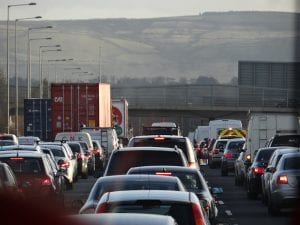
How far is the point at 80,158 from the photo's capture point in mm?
46594

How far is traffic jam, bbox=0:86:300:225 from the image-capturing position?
10.3 m

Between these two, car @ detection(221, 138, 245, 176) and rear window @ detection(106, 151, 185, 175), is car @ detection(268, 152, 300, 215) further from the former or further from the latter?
car @ detection(221, 138, 245, 176)

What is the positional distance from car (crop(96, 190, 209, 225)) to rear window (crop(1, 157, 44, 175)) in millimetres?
14661

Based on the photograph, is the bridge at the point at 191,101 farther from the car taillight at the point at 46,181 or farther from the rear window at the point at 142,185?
the rear window at the point at 142,185

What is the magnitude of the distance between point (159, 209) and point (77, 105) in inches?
1812

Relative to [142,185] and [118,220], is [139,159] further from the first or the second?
[118,220]

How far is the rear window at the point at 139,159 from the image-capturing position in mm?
20688

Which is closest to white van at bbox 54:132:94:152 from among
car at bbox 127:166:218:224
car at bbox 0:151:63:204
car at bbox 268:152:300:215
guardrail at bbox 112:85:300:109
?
car at bbox 0:151:63:204

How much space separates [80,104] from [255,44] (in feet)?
293

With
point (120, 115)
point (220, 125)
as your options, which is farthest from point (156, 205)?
point (220, 125)

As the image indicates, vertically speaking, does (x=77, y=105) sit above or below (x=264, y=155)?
above

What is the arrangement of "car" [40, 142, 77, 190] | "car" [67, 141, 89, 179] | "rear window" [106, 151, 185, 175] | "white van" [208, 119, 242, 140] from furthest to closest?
"white van" [208, 119, 242, 140] → "car" [67, 141, 89, 179] → "car" [40, 142, 77, 190] → "rear window" [106, 151, 185, 175]

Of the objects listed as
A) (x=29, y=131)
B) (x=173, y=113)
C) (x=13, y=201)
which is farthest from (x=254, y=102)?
(x=13, y=201)

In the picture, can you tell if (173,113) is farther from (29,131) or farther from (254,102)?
(29,131)
